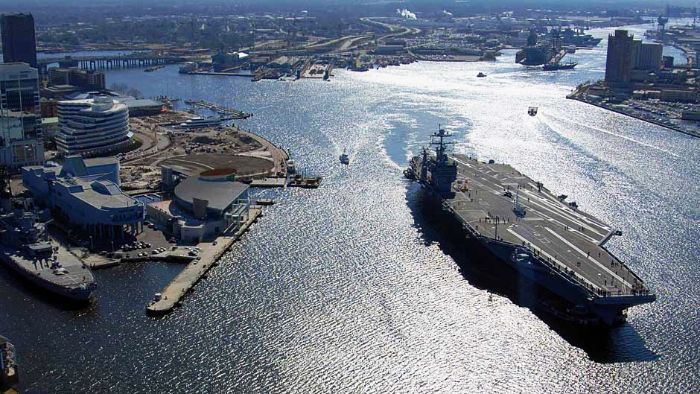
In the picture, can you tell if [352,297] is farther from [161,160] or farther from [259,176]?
[161,160]

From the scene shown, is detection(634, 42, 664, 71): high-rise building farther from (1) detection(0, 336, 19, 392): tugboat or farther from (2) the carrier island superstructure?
(1) detection(0, 336, 19, 392): tugboat

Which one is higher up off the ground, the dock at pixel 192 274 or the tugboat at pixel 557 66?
the tugboat at pixel 557 66

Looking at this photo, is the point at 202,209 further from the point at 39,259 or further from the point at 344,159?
the point at 344,159

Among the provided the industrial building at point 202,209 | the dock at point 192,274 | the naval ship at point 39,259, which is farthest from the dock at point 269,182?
the naval ship at point 39,259

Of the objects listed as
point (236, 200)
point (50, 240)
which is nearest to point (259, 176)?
point (236, 200)

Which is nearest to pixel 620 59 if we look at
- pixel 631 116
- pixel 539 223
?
pixel 631 116

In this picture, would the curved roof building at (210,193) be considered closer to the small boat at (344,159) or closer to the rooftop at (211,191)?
the rooftop at (211,191)

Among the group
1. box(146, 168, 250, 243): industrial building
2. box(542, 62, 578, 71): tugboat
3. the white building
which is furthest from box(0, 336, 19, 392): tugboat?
box(542, 62, 578, 71): tugboat
